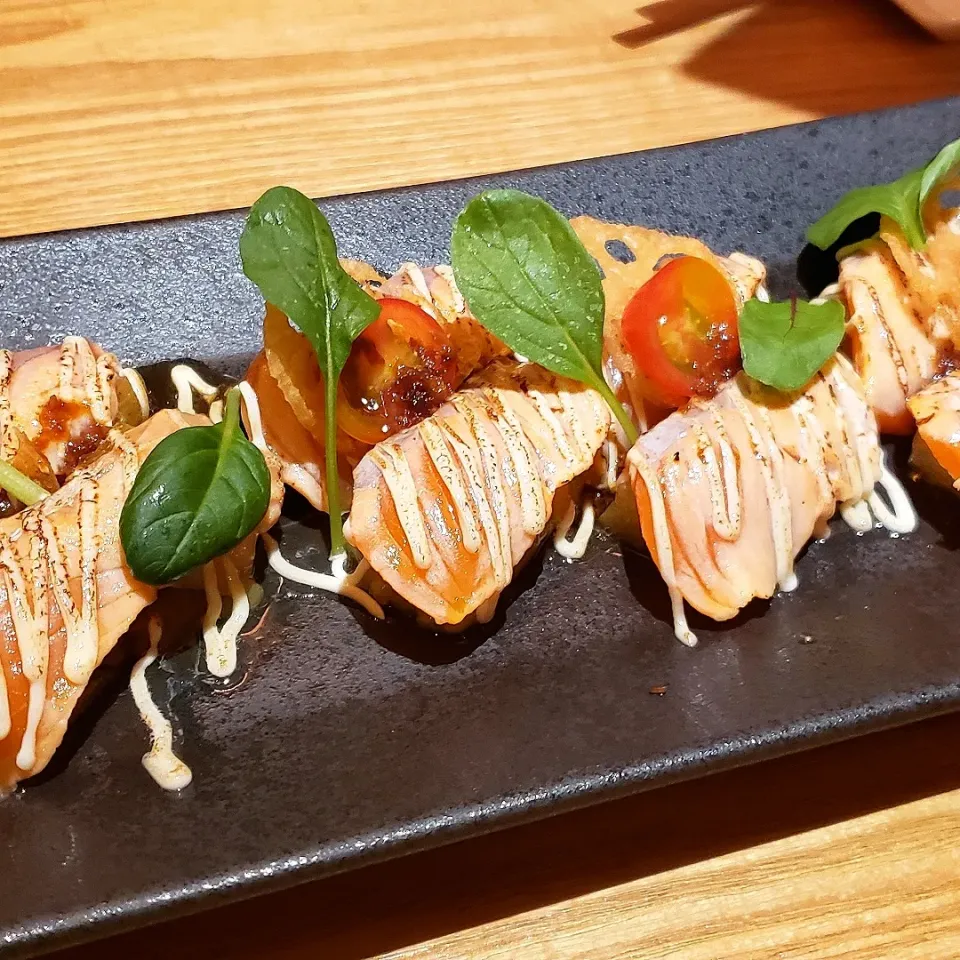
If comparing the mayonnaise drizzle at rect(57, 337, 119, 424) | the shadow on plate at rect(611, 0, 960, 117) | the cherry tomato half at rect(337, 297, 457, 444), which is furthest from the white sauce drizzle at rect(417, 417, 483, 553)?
the shadow on plate at rect(611, 0, 960, 117)

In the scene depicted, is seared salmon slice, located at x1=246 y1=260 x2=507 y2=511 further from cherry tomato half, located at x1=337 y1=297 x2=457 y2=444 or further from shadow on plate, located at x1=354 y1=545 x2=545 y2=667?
shadow on plate, located at x1=354 y1=545 x2=545 y2=667

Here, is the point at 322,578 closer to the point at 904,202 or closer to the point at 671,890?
the point at 671,890

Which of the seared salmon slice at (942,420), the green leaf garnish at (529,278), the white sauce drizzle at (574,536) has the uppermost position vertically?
the green leaf garnish at (529,278)

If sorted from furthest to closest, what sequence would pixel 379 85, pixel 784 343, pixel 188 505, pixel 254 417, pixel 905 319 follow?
1. pixel 379 85
2. pixel 905 319
3. pixel 254 417
4. pixel 784 343
5. pixel 188 505

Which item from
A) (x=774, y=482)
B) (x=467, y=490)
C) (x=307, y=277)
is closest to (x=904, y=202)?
(x=774, y=482)

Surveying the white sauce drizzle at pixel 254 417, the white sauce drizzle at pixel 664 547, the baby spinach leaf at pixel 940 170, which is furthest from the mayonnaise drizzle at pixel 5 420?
the baby spinach leaf at pixel 940 170

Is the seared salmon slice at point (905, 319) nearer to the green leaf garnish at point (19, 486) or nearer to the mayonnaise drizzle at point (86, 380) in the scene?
the mayonnaise drizzle at point (86, 380)

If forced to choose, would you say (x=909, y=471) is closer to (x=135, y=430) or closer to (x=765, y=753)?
(x=765, y=753)
